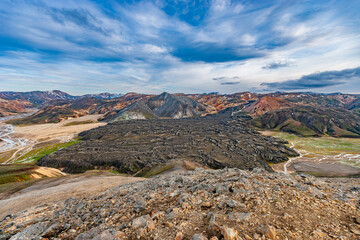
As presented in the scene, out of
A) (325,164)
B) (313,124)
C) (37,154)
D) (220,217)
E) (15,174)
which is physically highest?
(220,217)

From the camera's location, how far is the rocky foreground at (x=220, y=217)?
6984 millimetres

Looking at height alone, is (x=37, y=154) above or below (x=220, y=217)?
below

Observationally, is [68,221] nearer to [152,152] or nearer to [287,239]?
[287,239]

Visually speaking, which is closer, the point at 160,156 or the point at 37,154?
the point at 160,156

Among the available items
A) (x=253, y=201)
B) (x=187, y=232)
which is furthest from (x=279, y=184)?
(x=187, y=232)

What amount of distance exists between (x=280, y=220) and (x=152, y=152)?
81.9 m

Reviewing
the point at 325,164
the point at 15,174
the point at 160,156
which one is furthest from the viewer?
the point at 160,156

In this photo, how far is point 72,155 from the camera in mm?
85062

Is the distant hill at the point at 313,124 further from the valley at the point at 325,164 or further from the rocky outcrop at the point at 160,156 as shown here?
the rocky outcrop at the point at 160,156

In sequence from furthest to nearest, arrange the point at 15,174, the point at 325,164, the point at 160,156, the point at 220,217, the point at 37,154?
the point at 37,154
the point at 160,156
the point at 325,164
the point at 15,174
the point at 220,217

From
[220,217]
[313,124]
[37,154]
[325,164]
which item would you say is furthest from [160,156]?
[313,124]

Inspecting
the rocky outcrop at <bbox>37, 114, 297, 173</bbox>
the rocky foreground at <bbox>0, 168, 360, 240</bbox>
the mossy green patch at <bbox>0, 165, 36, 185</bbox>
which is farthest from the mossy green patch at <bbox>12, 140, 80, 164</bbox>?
the rocky foreground at <bbox>0, 168, 360, 240</bbox>

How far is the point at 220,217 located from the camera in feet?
27.0

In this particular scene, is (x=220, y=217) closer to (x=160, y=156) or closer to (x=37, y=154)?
(x=160, y=156)
